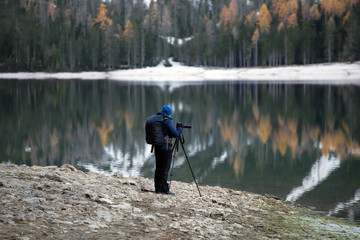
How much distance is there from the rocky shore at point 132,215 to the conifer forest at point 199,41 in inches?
3589

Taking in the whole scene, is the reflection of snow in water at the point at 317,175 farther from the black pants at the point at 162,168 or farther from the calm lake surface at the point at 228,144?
the black pants at the point at 162,168

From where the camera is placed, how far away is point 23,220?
6.81m

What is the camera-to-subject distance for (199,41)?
123250 mm

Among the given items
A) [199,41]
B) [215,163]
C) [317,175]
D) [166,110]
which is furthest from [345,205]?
[199,41]

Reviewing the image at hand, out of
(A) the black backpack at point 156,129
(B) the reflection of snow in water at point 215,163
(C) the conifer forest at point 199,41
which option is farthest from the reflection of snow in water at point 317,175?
(C) the conifer forest at point 199,41

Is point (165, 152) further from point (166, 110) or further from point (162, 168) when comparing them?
point (166, 110)

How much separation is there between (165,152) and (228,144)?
11.8 meters

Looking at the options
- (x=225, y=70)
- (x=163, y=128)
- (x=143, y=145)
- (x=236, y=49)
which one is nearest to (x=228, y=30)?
(x=236, y=49)

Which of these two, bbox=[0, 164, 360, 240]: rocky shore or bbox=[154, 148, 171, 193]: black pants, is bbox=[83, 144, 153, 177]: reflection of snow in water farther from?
bbox=[0, 164, 360, 240]: rocky shore

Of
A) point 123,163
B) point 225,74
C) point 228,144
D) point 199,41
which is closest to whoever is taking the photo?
point 123,163

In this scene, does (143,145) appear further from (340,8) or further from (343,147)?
(340,8)

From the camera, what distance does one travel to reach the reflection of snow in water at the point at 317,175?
12.7 metres

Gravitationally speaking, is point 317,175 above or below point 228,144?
below

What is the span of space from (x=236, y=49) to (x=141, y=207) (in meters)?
111
